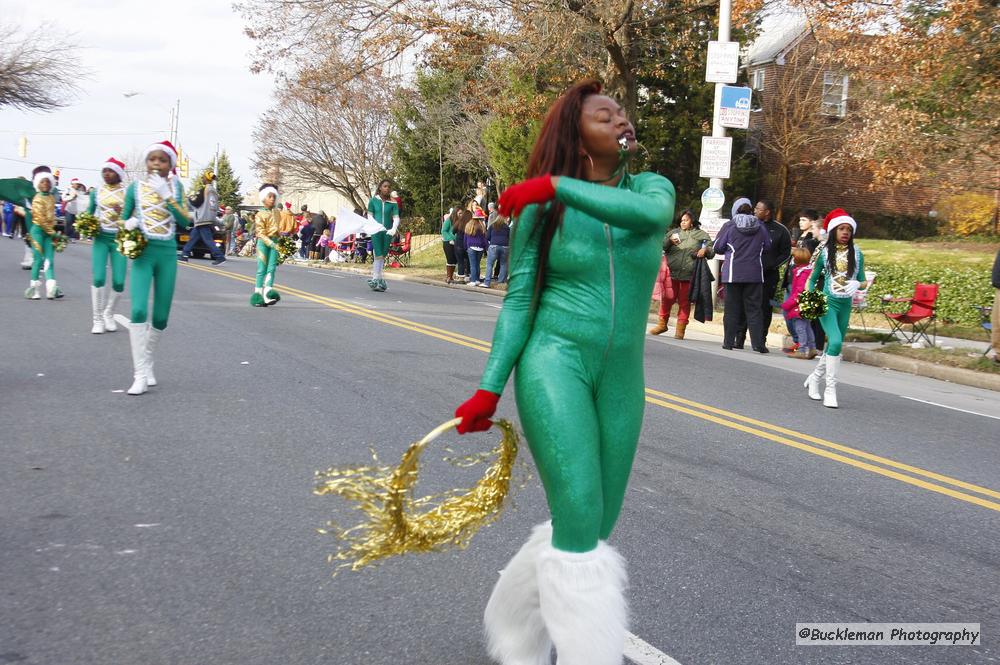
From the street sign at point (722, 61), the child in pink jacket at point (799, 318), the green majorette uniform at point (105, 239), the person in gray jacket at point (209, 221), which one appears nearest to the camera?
the green majorette uniform at point (105, 239)

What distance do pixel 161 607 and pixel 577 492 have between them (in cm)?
198

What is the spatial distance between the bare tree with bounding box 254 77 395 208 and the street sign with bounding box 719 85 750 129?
2805 cm

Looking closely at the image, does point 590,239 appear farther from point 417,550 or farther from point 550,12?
point 550,12

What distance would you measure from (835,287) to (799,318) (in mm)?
3954

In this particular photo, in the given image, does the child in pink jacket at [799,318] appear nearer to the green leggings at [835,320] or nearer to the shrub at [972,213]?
the green leggings at [835,320]

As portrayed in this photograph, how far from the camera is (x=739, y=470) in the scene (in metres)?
6.60

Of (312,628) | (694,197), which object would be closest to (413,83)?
(694,197)

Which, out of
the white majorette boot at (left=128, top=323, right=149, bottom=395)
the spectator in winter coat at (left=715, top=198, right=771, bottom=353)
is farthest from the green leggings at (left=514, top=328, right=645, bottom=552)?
the spectator in winter coat at (left=715, top=198, right=771, bottom=353)

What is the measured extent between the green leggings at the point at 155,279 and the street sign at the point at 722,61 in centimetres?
1133

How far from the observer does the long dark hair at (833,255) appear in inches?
370

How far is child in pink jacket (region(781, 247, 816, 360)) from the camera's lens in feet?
42.7

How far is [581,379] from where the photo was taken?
3023mm

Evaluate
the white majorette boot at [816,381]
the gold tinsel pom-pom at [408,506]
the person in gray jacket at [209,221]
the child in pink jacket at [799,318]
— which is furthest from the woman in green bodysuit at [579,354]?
the person in gray jacket at [209,221]

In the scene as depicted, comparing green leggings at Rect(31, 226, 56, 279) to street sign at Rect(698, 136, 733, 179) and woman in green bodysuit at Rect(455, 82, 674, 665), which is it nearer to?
street sign at Rect(698, 136, 733, 179)
